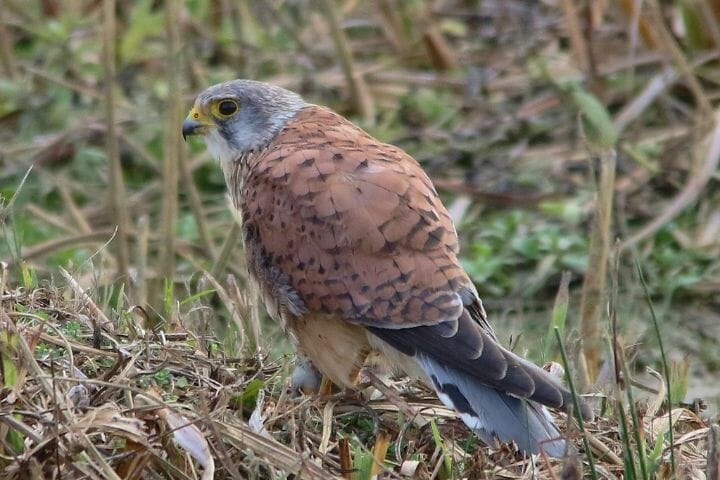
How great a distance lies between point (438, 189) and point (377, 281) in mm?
2820

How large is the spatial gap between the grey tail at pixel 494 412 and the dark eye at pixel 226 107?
1413 millimetres

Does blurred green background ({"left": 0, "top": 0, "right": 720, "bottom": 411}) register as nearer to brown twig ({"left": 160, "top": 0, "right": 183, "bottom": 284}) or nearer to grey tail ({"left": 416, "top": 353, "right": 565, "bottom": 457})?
brown twig ({"left": 160, "top": 0, "right": 183, "bottom": 284})

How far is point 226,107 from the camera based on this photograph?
4082 mm

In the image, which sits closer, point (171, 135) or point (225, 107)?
point (225, 107)

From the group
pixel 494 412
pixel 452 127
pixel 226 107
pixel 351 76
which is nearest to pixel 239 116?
pixel 226 107

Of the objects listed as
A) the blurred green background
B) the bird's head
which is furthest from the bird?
the blurred green background

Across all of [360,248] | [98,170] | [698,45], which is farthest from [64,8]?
[360,248]

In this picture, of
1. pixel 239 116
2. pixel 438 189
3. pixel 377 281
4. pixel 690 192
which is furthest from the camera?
pixel 438 189

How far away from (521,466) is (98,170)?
368 cm

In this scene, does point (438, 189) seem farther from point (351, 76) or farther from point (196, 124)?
point (196, 124)

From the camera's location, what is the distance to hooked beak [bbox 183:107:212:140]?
4.09 metres

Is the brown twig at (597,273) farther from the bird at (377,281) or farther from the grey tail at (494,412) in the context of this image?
the grey tail at (494,412)

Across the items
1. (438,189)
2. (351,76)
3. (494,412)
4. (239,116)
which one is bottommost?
(438,189)

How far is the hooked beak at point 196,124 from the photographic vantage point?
4090mm
